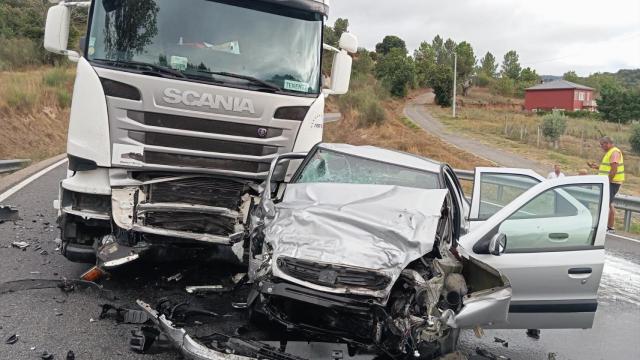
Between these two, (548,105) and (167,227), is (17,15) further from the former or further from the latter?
(548,105)

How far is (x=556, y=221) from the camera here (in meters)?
4.85

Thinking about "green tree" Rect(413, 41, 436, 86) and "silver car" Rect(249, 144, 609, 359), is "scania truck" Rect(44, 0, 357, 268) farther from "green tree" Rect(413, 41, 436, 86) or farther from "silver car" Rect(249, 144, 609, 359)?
"green tree" Rect(413, 41, 436, 86)

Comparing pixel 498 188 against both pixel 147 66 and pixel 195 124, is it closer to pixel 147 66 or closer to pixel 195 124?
pixel 195 124

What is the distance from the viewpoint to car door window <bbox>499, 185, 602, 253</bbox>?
4.66m

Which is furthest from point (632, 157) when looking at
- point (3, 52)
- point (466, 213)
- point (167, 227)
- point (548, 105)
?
point (548, 105)

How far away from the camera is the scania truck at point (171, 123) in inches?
190

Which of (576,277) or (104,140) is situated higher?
(104,140)

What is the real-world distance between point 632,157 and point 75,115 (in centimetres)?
3530

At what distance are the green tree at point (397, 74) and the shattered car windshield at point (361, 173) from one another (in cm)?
6171

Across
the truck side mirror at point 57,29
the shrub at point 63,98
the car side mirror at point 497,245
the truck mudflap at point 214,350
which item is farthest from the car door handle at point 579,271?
the shrub at point 63,98

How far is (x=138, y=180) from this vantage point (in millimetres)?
4969

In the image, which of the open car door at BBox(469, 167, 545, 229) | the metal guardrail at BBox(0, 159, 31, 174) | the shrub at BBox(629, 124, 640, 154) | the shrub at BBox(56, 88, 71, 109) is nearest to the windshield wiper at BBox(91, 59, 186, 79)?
the open car door at BBox(469, 167, 545, 229)

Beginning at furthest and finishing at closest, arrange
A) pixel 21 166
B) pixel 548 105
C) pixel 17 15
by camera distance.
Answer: pixel 548 105 → pixel 17 15 → pixel 21 166

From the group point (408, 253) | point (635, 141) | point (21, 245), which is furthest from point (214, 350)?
point (635, 141)
